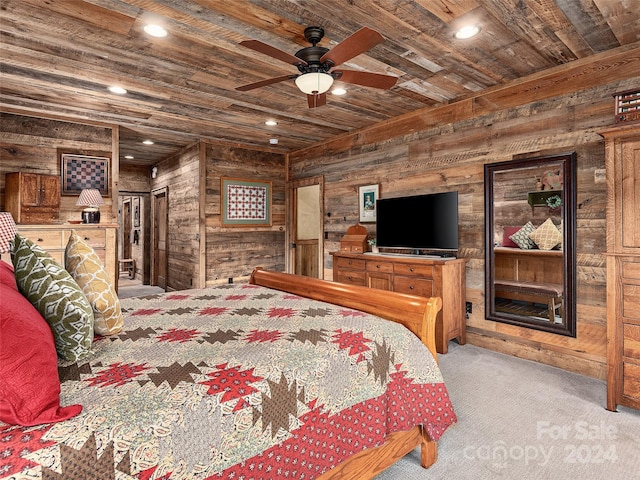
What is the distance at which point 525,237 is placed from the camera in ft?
11.0

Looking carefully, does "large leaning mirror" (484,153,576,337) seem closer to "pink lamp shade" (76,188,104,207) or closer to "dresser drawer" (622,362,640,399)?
"dresser drawer" (622,362,640,399)

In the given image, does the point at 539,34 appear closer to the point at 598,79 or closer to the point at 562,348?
the point at 598,79

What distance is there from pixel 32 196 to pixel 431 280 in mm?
4416

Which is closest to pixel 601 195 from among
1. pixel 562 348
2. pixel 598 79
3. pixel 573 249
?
pixel 573 249

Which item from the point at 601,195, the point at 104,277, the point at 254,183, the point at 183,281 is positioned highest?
the point at 254,183

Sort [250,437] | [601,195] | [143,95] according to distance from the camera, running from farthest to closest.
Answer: [143,95] < [601,195] < [250,437]

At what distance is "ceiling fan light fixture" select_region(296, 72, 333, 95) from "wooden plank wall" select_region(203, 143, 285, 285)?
3.43 meters

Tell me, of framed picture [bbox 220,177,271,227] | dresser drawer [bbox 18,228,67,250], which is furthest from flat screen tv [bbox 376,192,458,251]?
dresser drawer [bbox 18,228,67,250]

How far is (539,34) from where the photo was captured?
2.59 m

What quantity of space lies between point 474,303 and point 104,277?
3348 millimetres

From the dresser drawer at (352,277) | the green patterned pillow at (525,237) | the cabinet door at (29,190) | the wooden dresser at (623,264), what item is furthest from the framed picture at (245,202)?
the wooden dresser at (623,264)

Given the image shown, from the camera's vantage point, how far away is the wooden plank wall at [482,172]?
295cm

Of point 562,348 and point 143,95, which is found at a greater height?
point 143,95

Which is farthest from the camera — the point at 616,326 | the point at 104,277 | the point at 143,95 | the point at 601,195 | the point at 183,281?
the point at 183,281
